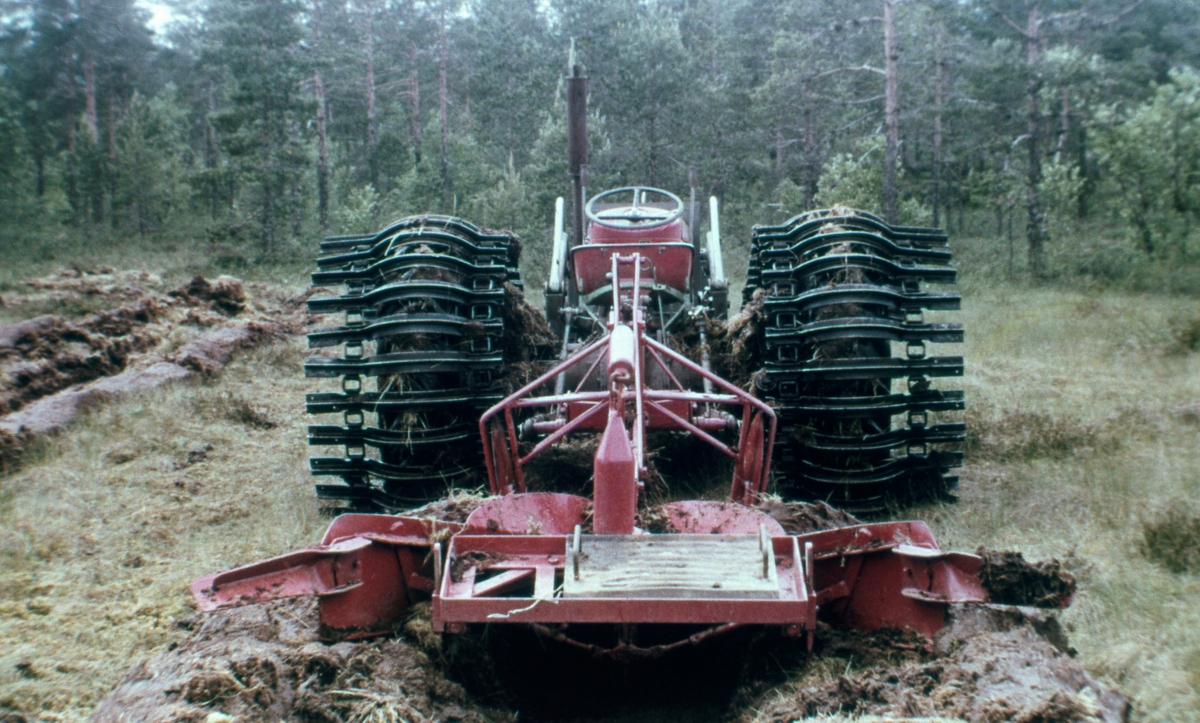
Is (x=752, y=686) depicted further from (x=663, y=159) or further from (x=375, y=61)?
(x=375, y=61)

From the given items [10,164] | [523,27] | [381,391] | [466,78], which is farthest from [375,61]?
[381,391]

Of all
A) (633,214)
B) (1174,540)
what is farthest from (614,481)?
(633,214)

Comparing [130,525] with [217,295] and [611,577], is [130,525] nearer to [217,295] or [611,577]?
[611,577]

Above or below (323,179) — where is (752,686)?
below

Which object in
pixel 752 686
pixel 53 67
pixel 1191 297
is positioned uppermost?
pixel 53 67

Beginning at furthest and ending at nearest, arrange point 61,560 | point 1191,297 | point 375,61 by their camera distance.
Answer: point 375,61
point 1191,297
point 61,560

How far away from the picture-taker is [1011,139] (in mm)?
29328

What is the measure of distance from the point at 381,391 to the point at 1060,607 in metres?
3.37

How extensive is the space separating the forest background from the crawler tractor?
47.5 ft

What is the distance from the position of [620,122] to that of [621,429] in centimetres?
2619

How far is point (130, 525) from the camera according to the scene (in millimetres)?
5391

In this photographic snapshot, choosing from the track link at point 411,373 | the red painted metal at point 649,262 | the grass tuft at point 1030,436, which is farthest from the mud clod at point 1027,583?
the red painted metal at point 649,262

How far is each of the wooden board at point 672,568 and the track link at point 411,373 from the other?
1.86 metres

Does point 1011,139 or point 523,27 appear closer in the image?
point 1011,139
